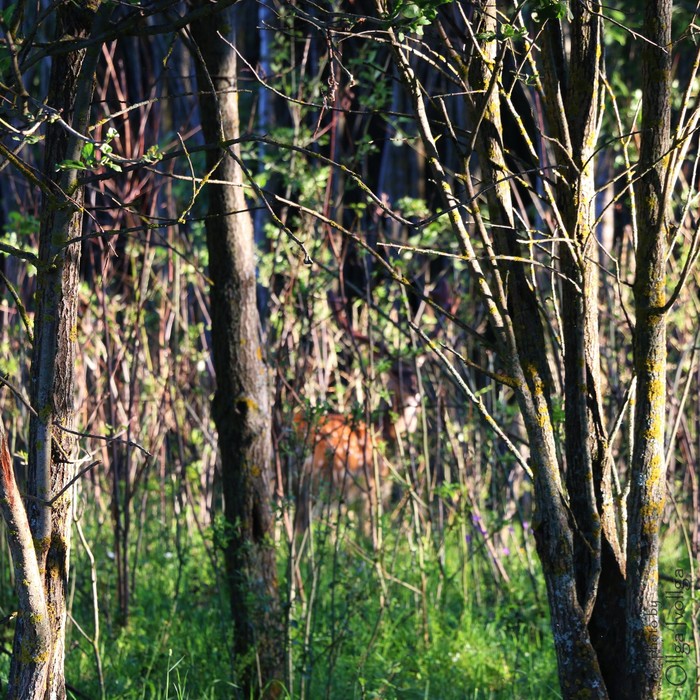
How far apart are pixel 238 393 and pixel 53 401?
4.38 feet

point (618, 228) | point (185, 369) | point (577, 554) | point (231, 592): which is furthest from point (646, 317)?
point (618, 228)

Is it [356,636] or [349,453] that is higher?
[349,453]

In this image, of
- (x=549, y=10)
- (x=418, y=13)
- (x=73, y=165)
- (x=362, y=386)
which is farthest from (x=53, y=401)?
(x=362, y=386)

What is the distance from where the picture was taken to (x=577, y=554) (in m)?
2.53

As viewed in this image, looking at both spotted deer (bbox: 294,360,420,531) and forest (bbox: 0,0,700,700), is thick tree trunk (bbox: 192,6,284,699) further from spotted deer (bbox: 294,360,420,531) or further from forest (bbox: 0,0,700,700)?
spotted deer (bbox: 294,360,420,531)

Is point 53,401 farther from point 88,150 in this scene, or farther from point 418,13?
point 418,13

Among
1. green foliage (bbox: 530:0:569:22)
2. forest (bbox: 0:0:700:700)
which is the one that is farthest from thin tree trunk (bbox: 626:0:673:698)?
green foliage (bbox: 530:0:569:22)

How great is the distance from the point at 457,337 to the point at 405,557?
1.35 m

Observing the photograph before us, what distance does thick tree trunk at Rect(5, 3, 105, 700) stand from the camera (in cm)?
219

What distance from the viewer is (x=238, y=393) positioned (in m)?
3.55

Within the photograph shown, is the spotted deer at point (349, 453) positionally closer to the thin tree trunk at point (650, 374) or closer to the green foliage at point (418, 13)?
the thin tree trunk at point (650, 374)

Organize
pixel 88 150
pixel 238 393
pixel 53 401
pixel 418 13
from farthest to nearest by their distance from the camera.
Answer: pixel 238 393, pixel 53 401, pixel 418 13, pixel 88 150

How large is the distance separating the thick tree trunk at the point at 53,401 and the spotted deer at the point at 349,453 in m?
1.37

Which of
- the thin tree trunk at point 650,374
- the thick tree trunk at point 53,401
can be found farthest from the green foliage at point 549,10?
the thick tree trunk at point 53,401
